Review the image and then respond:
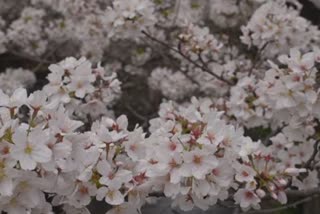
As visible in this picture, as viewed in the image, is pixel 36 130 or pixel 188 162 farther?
pixel 188 162

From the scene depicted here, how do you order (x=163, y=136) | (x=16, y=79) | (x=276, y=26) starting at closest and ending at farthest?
Result: 1. (x=163, y=136)
2. (x=276, y=26)
3. (x=16, y=79)

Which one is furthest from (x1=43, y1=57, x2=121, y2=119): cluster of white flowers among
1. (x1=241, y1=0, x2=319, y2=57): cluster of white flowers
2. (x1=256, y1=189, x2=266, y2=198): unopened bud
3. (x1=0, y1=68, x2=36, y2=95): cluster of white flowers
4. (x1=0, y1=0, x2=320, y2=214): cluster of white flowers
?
(x1=0, y1=68, x2=36, y2=95): cluster of white flowers

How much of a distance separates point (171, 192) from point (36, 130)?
43cm

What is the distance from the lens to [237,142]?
175 centimetres

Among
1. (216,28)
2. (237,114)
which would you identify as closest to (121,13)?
(237,114)

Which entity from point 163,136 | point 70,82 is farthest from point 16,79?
point 163,136

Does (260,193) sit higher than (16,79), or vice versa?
(260,193)

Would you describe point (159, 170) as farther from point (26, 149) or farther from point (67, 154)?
point (26, 149)

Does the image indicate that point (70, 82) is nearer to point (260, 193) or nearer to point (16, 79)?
point (260, 193)

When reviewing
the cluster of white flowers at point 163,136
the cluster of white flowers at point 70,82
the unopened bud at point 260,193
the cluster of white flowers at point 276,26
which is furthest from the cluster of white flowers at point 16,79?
the unopened bud at point 260,193

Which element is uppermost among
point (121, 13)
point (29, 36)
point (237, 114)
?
point (121, 13)

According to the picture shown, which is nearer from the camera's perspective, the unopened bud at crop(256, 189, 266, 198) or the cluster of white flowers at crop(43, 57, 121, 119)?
the unopened bud at crop(256, 189, 266, 198)

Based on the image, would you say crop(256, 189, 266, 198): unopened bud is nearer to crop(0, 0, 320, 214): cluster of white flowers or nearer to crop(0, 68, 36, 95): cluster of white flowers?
crop(0, 0, 320, 214): cluster of white flowers

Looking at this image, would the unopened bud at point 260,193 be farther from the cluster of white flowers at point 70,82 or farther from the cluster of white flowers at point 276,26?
the cluster of white flowers at point 276,26
